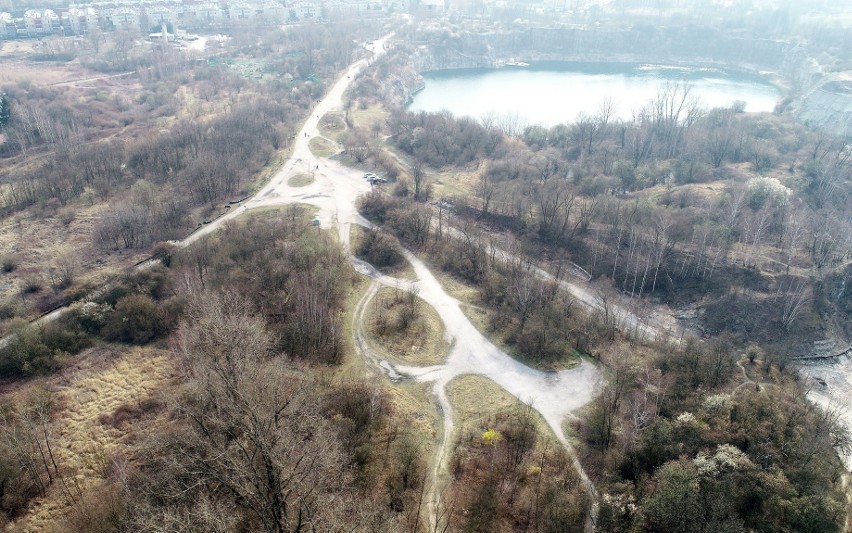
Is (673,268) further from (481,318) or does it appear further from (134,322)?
(134,322)

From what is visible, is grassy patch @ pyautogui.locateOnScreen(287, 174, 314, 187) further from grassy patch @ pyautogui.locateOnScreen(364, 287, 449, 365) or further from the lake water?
the lake water

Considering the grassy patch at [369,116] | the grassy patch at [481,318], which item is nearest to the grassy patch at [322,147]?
the grassy patch at [369,116]

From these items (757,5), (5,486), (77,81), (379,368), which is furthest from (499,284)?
(757,5)

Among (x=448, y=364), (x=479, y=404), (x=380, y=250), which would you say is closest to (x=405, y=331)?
(x=448, y=364)

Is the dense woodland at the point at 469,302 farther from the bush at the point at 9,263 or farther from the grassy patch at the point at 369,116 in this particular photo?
the grassy patch at the point at 369,116

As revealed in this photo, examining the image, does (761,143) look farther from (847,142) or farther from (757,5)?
(757,5)

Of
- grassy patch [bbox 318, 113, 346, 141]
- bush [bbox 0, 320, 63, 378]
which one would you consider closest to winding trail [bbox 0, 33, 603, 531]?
bush [bbox 0, 320, 63, 378]
